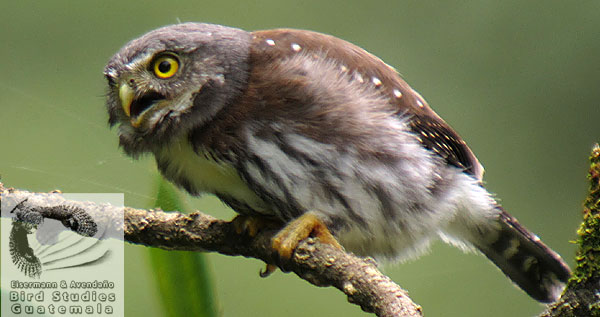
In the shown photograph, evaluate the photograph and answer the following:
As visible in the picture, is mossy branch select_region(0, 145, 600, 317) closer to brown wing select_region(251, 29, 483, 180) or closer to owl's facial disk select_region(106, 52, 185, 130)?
owl's facial disk select_region(106, 52, 185, 130)

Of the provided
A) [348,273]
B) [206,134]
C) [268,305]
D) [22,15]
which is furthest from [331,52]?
[22,15]

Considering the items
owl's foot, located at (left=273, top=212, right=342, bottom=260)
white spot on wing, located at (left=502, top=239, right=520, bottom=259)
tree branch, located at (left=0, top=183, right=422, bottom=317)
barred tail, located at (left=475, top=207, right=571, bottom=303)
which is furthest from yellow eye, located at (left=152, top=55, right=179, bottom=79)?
white spot on wing, located at (left=502, top=239, right=520, bottom=259)

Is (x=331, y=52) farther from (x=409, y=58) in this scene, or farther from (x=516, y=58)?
(x=516, y=58)

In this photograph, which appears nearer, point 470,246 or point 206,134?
point 206,134

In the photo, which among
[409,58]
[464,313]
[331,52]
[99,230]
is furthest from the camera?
[409,58]

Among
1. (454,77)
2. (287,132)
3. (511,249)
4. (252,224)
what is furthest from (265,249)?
(454,77)

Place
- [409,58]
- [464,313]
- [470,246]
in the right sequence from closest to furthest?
1. [470,246]
2. [464,313]
3. [409,58]
